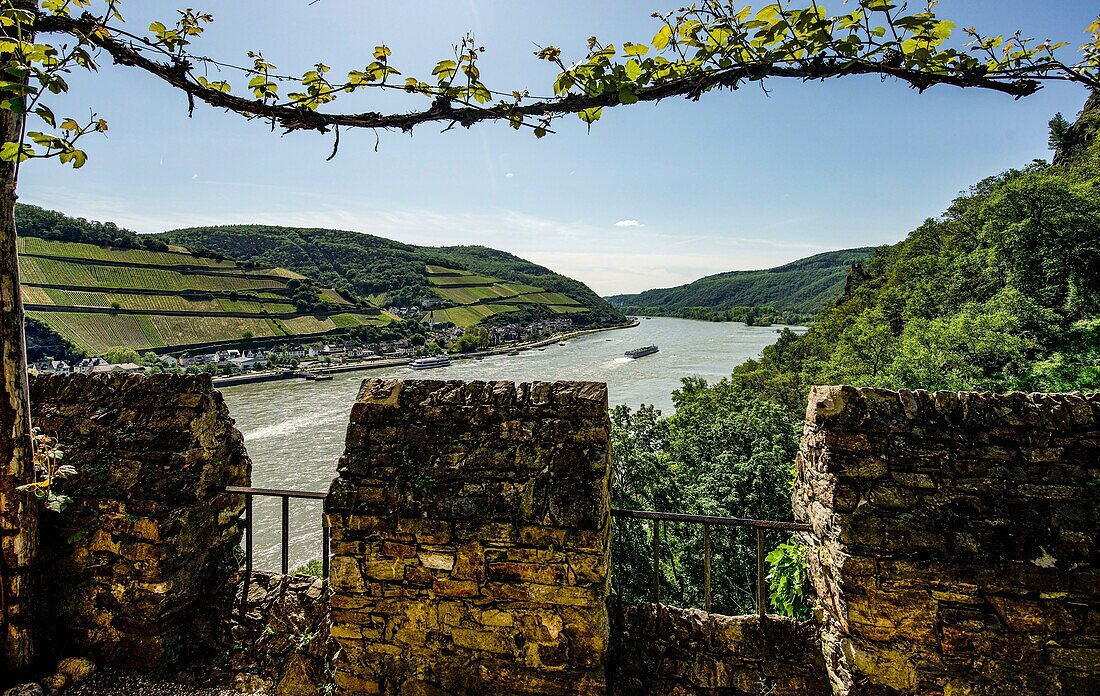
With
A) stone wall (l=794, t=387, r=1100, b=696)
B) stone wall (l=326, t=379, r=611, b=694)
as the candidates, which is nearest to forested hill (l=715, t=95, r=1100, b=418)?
stone wall (l=794, t=387, r=1100, b=696)

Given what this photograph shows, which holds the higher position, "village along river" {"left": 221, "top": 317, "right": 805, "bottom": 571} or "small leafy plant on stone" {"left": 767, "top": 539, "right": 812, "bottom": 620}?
"small leafy plant on stone" {"left": 767, "top": 539, "right": 812, "bottom": 620}

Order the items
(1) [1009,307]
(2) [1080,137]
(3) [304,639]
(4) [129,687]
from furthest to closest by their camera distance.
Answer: (2) [1080,137]
(1) [1009,307]
(3) [304,639]
(4) [129,687]

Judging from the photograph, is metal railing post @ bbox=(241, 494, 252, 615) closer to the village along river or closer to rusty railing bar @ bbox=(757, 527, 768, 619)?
rusty railing bar @ bbox=(757, 527, 768, 619)

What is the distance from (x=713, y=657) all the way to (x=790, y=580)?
0.82 meters

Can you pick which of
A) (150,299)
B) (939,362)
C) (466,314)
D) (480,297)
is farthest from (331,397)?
(480,297)

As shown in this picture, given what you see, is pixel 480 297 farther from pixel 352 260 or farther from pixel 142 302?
pixel 142 302

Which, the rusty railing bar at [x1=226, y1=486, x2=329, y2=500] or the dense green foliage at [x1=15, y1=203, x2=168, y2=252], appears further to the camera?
the dense green foliage at [x1=15, y1=203, x2=168, y2=252]

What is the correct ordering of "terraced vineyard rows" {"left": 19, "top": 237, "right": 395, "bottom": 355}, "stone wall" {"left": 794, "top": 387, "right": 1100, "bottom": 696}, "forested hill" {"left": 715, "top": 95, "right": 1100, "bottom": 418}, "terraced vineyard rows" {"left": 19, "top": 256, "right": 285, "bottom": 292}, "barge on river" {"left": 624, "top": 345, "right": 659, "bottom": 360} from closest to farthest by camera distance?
"stone wall" {"left": 794, "top": 387, "right": 1100, "bottom": 696} < "forested hill" {"left": 715, "top": 95, "right": 1100, "bottom": 418} < "terraced vineyard rows" {"left": 19, "top": 237, "right": 395, "bottom": 355} < "terraced vineyard rows" {"left": 19, "top": 256, "right": 285, "bottom": 292} < "barge on river" {"left": 624, "top": 345, "right": 659, "bottom": 360}

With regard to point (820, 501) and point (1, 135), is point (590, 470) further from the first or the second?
point (1, 135)

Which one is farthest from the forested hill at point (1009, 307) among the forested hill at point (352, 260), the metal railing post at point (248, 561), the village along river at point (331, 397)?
the forested hill at point (352, 260)

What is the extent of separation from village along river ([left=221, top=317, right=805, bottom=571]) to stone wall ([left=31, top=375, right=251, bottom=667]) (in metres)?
13.2

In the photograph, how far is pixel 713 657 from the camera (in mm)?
2834

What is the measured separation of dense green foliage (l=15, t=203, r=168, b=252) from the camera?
5981cm

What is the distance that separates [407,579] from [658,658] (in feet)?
5.12
